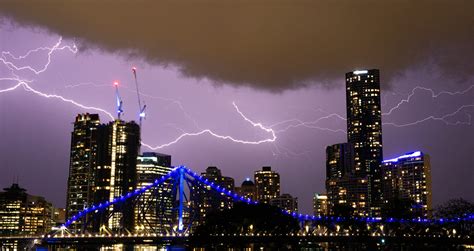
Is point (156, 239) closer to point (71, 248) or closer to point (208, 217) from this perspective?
point (208, 217)

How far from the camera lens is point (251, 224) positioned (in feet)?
351

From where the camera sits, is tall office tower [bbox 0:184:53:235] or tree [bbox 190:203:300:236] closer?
tree [bbox 190:203:300:236]

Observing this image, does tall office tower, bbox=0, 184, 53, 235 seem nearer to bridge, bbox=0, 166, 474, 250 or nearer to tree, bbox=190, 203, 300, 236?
bridge, bbox=0, 166, 474, 250

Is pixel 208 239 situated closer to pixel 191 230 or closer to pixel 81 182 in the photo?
pixel 191 230

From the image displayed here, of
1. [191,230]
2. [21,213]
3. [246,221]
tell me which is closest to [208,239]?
[246,221]

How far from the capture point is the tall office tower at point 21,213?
178250 millimetres

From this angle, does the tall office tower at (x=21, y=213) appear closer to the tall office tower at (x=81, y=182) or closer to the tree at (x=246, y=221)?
the tall office tower at (x=81, y=182)

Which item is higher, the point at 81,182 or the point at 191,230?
the point at 81,182

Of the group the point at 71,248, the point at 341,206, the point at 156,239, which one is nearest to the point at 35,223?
the point at 71,248

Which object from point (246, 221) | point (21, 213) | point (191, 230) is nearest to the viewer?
point (246, 221)

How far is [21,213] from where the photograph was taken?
182 metres

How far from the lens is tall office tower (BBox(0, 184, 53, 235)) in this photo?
178m

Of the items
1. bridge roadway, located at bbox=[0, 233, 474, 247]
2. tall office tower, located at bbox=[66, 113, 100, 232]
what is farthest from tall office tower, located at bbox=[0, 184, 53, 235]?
bridge roadway, located at bbox=[0, 233, 474, 247]

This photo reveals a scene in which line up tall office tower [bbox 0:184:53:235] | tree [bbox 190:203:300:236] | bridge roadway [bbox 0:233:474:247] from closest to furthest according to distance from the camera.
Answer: bridge roadway [bbox 0:233:474:247] < tree [bbox 190:203:300:236] < tall office tower [bbox 0:184:53:235]
